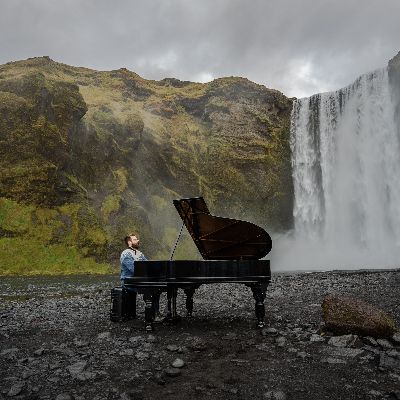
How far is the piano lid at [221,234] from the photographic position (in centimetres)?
1016

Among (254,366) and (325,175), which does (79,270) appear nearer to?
(325,175)

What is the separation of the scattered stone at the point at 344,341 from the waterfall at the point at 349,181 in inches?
1433

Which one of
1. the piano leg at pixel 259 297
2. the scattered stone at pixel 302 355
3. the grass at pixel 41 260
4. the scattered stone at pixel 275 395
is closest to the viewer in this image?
the scattered stone at pixel 275 395

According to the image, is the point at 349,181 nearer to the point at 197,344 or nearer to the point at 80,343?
the point at 197,344

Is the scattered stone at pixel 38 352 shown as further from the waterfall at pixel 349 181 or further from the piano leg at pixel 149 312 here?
the waterfall at pixel 349 181

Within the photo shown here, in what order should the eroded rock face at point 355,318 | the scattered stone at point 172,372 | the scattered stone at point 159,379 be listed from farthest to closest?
1. the eroded rock face at point 355,318
2. the scattered stone at point 172,372
3. the scattered stone at point 159,379

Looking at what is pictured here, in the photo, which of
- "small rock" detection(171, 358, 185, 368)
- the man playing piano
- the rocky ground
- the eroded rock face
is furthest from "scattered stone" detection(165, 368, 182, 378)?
the man playing piano

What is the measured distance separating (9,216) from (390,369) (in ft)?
161

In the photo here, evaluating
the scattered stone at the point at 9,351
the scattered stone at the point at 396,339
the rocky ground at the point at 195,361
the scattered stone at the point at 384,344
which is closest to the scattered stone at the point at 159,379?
the rocky ground at the point at 195,361

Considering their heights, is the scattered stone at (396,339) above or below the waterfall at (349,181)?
below

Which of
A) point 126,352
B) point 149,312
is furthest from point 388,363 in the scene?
point 149,312

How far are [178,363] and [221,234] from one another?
4325 millimetres

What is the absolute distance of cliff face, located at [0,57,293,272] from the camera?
4981cm

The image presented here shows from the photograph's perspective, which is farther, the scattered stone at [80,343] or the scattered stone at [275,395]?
the scattered stone at [80,343]
